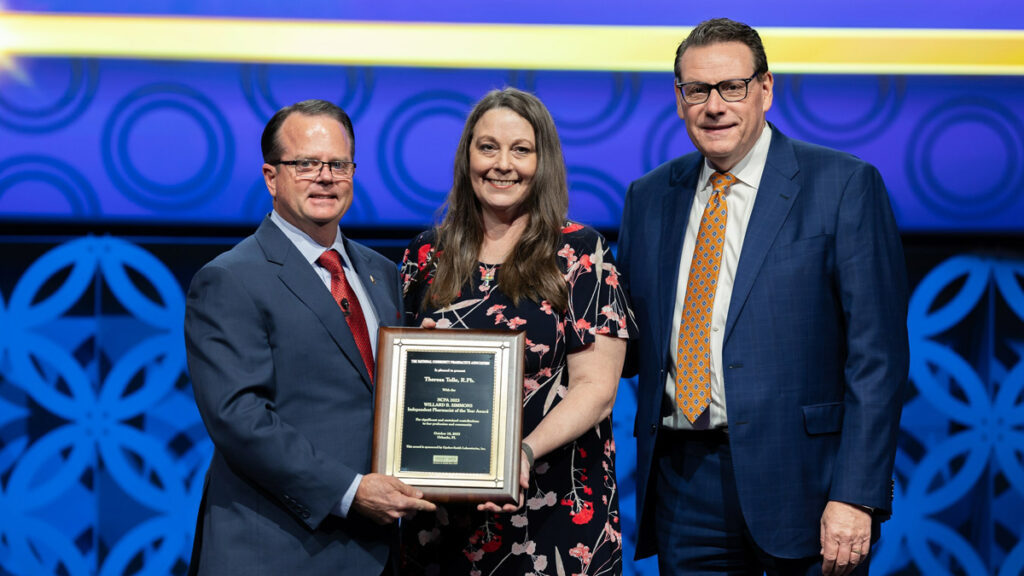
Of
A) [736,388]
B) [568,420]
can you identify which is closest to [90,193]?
[568,420]

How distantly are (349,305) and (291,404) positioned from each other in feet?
0.80

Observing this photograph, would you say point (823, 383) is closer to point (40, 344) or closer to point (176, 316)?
point (176, 316)

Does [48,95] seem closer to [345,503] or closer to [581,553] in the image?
[345,503]

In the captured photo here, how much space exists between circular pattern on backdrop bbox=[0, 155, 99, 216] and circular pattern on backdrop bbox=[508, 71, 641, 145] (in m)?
1.60

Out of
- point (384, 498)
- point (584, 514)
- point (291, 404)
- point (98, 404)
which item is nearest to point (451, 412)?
point (384, 498)

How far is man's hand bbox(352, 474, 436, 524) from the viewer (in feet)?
6.41

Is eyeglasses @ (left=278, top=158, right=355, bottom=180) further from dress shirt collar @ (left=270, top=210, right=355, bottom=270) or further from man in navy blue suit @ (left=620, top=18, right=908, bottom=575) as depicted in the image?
man in navy blue suit @ (left=620, top=18, right=908, bottom=575)

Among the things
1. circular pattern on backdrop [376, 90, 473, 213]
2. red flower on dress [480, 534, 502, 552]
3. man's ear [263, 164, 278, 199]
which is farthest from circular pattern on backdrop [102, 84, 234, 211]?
red flower on dress [480, 534, 502, 552]

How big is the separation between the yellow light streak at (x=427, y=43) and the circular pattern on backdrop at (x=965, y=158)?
10.0 inches

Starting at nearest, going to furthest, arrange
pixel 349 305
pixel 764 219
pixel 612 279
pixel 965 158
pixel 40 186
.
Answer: pixel 349 305 < pixel 764 219 < pixel 612 279 < pixel 40 186 < pixel 965 158

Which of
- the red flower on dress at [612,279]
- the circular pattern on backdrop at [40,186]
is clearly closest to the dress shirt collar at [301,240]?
the red flower on dress at [612,279]

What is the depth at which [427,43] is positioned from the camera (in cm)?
353

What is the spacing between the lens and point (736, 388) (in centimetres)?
215

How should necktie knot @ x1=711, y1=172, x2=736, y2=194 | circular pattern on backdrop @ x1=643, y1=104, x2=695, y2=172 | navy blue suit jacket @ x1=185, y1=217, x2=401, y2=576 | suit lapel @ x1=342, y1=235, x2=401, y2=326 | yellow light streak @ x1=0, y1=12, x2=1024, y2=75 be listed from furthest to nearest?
circular pattern on backdrop @ x1=643, y1=104, x2=695, y2=172 → yellow light streak @ x1=0, y1=12, x2=1024, y2=75 → necktie knot @ x1=711, y1=172, x2=736, y2=194 → suit lapel @ x1=342, y1=235, x2=401, y2=326 → navy blue suit jacket @ x1=185, y1=217, x2=401, y2=576
